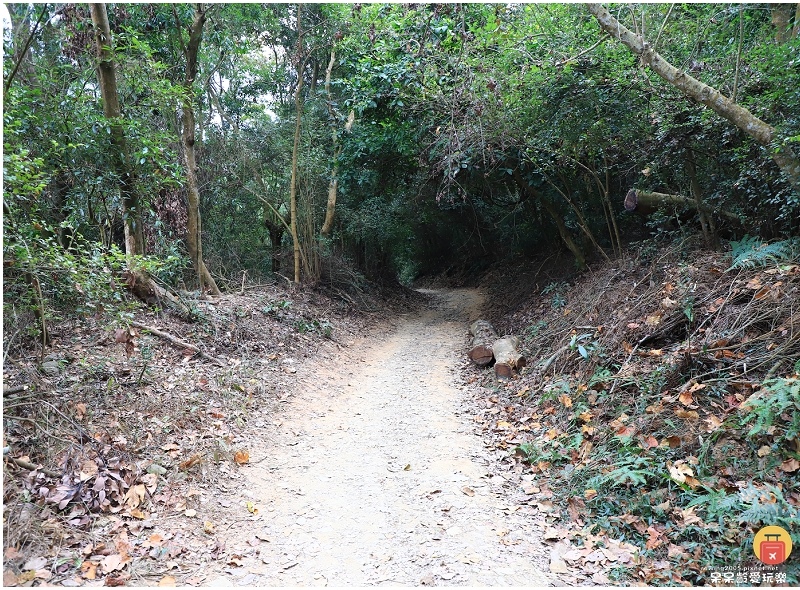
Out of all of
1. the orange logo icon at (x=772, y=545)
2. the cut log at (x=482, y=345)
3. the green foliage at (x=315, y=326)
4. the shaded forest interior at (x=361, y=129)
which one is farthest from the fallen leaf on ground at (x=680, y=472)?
the green foliage at (x=315, y=326)

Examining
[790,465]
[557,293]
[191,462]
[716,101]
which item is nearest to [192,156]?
[191,462]

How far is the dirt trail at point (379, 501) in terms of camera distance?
336 centimetres

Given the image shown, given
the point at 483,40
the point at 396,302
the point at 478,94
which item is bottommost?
the point at 396,302

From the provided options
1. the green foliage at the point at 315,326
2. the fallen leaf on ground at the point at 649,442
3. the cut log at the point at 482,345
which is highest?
the green foliage at the point at 315,326

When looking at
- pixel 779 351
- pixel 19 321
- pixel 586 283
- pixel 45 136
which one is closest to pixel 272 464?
pixel 19 321

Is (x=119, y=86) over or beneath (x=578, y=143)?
over

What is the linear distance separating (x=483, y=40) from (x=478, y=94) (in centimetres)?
106

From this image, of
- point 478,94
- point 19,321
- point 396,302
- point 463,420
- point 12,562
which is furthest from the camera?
point 396,302

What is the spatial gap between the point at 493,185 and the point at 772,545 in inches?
486

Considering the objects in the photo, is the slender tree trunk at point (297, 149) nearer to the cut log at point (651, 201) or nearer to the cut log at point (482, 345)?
the cut log at point (482, 345)

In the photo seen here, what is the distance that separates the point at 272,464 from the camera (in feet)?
16.2

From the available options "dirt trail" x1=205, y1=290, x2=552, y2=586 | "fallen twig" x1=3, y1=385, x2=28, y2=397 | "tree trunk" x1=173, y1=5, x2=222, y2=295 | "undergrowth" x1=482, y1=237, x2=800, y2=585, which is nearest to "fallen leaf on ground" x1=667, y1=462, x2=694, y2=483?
"undergrowth" x1=482, y1=237, x2=800, y2=585

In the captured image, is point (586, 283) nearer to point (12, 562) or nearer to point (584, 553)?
point (584, 553)

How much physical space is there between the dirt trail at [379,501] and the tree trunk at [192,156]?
13.3 feet
